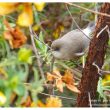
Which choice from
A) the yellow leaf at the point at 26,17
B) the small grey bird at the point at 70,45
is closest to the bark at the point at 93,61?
the small grey bird at the point at 70,45

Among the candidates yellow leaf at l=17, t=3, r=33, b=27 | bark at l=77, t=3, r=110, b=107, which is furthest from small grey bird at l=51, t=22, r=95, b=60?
yellow leaf at l=17, t=3, r=33, b=27

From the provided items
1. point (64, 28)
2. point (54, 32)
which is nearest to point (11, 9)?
point (54, 32)

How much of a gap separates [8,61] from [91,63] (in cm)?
55

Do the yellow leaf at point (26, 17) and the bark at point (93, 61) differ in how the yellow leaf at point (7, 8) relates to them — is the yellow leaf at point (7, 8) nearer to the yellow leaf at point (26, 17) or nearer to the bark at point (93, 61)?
the yellow leaf at point (26, 17)

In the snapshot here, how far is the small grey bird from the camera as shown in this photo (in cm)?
135

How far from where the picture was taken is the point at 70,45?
1.36m

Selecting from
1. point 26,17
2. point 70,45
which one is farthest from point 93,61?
point 26,17

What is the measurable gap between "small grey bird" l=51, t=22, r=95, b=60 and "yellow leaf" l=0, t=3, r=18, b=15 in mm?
703

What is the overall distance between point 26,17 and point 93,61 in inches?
21.7

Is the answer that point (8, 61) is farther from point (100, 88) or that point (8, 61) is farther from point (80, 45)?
point (80, 45)

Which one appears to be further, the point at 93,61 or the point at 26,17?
the point at 93,61

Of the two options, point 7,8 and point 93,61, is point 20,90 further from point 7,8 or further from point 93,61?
point 93,61

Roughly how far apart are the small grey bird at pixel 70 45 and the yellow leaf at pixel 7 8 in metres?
0.70

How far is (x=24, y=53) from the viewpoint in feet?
2.04
